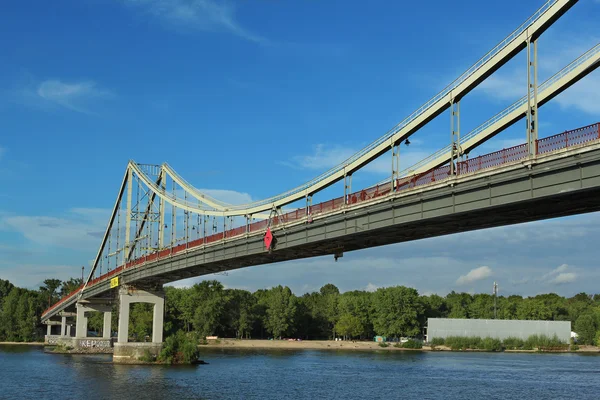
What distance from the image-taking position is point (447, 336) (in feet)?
470

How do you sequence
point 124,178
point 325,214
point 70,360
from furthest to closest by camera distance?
1. point 124,178
2. point 70,360
3. point 325,214

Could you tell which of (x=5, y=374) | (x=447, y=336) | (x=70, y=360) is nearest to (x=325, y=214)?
(x=5, y=374)

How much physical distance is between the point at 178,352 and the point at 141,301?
354 inches

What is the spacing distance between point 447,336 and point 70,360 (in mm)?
78327

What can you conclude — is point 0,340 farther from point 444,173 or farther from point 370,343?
point 444,173

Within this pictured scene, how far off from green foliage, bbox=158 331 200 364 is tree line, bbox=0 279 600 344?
59.6 metres

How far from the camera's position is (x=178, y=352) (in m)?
79.6

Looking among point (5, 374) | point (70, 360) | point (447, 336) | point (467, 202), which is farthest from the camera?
point (447, 336)

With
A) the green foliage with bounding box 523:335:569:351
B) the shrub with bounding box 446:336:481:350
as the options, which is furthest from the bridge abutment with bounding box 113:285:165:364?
the green foliage with bounding box 523:335:569:351

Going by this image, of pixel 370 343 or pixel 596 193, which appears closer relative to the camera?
pixel 596 193

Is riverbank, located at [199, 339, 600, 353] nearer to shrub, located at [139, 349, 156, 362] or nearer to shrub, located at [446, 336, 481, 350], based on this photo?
shrub, located at [446, 336, 481, 350]

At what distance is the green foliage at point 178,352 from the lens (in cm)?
7844

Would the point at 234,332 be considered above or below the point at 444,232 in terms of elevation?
below

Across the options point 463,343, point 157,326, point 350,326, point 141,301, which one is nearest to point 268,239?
point 157,326
